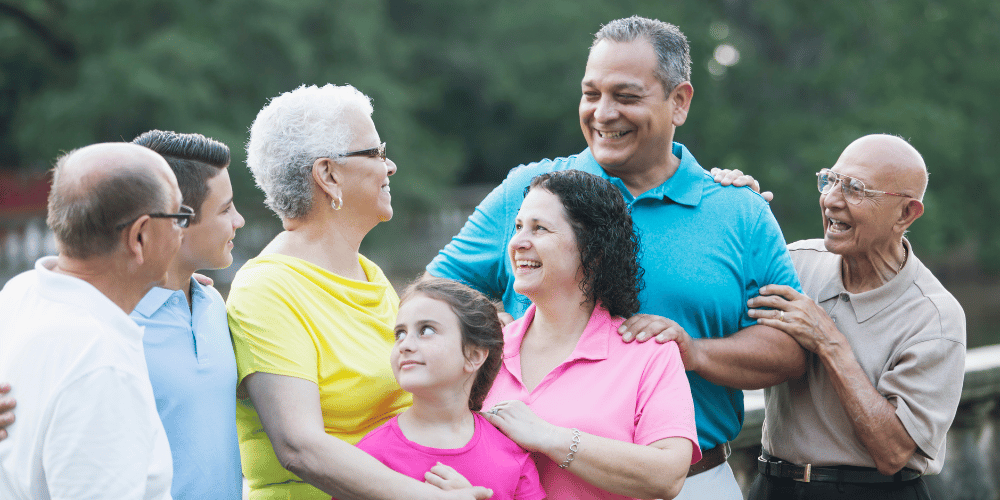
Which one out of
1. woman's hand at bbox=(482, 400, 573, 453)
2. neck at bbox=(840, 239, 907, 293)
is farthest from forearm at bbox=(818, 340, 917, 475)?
woman's hand at bbox=(482, 400, 573, 453)

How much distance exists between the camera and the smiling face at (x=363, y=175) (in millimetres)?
2500

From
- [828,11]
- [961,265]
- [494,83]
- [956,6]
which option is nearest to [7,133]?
[494,83]

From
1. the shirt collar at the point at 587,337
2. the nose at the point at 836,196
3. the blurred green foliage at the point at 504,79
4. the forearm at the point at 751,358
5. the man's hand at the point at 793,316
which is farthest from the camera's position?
the blurred green foliage at the point at 504,79

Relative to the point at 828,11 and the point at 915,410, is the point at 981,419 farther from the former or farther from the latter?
the point at 828,11

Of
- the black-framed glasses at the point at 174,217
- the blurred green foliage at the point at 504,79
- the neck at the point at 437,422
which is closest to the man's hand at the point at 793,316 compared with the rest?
the neck at the point at 437,422

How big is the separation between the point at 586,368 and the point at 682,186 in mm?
787

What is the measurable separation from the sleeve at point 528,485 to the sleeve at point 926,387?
1.27 meters

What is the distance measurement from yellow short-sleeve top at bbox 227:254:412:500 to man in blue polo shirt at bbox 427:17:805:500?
613 millimetres

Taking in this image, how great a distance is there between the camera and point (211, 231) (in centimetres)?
Result: 229

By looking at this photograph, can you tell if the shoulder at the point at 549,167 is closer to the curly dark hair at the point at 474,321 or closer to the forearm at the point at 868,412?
the curly dark hair at the point at 474,321

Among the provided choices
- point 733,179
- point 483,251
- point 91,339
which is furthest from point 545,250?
point 91,339

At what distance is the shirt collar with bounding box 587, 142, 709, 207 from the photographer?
9.23 ft

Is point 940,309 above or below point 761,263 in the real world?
below

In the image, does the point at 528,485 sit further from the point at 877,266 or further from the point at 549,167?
the point at 877,266
